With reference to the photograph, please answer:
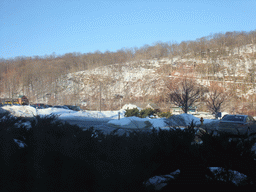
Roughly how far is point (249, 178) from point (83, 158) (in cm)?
228

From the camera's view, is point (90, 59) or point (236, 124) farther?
point (90, 59)

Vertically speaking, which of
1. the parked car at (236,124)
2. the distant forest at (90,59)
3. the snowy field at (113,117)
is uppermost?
the distant forest at (90,59)

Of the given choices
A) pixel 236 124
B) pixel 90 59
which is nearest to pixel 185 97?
pixel 236 124

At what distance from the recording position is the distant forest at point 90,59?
88938 millimetres

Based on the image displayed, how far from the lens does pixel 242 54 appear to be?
82438 mm

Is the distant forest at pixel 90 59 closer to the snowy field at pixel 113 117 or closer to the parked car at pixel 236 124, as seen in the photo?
the snowy field at pixel 113 117

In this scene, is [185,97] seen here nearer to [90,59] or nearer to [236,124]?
[236,124]

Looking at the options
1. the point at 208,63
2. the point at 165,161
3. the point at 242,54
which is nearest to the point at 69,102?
the point at 208,63

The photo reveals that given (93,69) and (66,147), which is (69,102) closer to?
(93,69)

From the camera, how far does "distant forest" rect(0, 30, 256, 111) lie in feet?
292

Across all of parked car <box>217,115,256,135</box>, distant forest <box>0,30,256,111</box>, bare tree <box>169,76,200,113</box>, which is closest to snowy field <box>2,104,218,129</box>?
parked car <box>217,115,256,135</box>

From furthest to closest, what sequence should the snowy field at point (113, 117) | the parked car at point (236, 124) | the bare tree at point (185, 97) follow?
1. the bare tree at point (185, 97)
2. the snowy field at point (113, 117)
3. the parked car at point (236, 124)

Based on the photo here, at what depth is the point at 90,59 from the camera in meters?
114

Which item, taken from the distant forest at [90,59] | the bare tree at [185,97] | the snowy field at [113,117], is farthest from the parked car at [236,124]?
the distant forest at [90,59]
